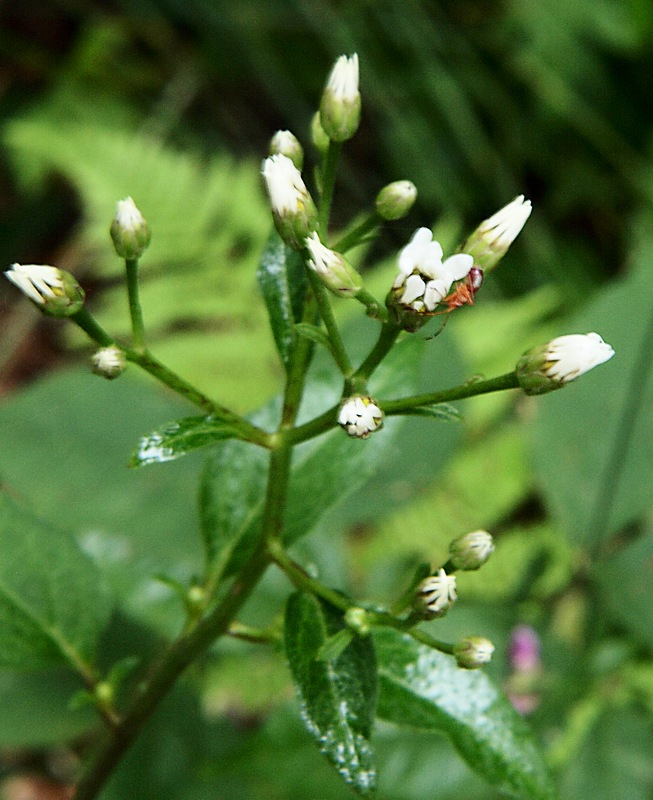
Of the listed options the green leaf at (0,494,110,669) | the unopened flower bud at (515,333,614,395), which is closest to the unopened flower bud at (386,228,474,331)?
the unopened flower bud at (515,333,614,395)

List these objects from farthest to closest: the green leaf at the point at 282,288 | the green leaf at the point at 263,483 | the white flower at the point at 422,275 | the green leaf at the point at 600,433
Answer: the green leaf at the point at 600,433 < the green leaf at the point at 263,483 < the green leaf at the point at 282,288 < the white flower at the point at 422,275

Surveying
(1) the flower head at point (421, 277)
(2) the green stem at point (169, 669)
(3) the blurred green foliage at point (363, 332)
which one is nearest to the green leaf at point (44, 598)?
(2) the green stem at point (169, 669)

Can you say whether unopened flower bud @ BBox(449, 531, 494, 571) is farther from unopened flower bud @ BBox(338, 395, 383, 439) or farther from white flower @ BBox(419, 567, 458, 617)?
unopened flower bud @ BBox(338, 395, 383, 439)

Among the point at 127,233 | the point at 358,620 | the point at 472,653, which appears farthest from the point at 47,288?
the point at 472,653

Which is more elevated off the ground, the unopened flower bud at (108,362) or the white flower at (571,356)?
the white flower at (571,356)

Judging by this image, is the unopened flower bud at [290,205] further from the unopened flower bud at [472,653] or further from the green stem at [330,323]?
the unopened flower bud at [472,653]

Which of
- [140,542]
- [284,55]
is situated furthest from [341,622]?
[284,55]
